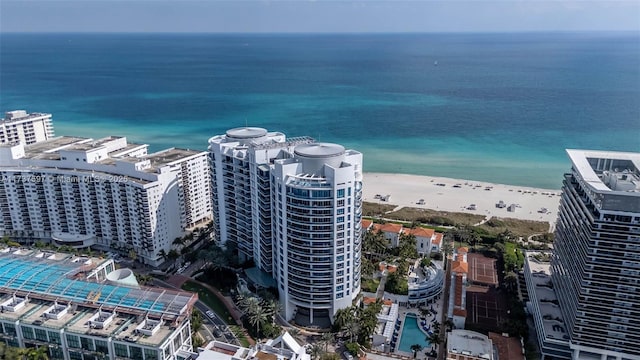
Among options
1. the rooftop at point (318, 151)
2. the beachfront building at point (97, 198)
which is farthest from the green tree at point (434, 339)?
the beachfront building at point (97, 198)

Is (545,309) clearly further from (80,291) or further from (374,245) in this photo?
(80,291)

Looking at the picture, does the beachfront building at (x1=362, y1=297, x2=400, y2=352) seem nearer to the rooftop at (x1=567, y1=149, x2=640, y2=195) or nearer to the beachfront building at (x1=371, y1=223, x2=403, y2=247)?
the beachfront building at (x1=371, y1=223, x2=403, y2=247)

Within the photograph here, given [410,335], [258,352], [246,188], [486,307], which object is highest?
[246,188]

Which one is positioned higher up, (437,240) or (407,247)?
(407,247)

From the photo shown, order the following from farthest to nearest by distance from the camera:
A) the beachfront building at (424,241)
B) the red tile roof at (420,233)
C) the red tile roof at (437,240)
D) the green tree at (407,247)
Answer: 1. the red tile roof at (437,240)
2. the red tile roof at (420,233)
3. the beachfront building at (424,241)
4. the green tree at (407,247)

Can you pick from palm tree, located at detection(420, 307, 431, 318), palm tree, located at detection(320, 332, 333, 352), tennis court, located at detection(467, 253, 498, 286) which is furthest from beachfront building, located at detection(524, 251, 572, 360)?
palm tree, located at detection(320, 332, 333, 352)

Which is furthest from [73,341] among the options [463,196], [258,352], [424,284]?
[463,196]

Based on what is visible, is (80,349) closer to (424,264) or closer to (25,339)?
(25,339)

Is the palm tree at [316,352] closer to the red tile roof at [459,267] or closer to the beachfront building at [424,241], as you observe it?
the red tile roof at [459,267]

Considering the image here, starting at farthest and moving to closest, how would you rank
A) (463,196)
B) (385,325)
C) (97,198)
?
(463,196) → (97,198) → (385,325)
